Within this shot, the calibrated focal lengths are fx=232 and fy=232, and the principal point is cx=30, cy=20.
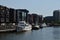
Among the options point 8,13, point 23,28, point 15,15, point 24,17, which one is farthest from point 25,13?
point 23,28

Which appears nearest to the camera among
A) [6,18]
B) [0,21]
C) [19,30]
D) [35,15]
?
[19,30]

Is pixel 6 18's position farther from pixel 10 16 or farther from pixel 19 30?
pixel 19 30

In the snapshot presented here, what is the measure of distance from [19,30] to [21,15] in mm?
60912

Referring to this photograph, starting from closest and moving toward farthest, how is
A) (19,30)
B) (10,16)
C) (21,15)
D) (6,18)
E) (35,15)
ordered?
(19,30) < (6,18) < (10,16) < (21,15) < (35,15)

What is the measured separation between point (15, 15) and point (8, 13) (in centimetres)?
961

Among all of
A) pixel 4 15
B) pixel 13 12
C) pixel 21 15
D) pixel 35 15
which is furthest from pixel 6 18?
pixel 35 15

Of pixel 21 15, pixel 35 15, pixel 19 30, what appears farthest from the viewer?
pixel 35 15

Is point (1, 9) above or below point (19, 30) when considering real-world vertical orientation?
above

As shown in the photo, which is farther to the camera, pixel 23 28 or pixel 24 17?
pixel 24 17

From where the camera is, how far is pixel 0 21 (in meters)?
112

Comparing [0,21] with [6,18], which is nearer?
[0,21]

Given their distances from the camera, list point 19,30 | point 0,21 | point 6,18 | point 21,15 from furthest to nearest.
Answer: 1. point 21,15
2. point 6,18
3. point 0,21
4. point 19,30

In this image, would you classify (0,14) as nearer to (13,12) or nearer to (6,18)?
(6,18)

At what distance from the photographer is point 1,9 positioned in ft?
398
